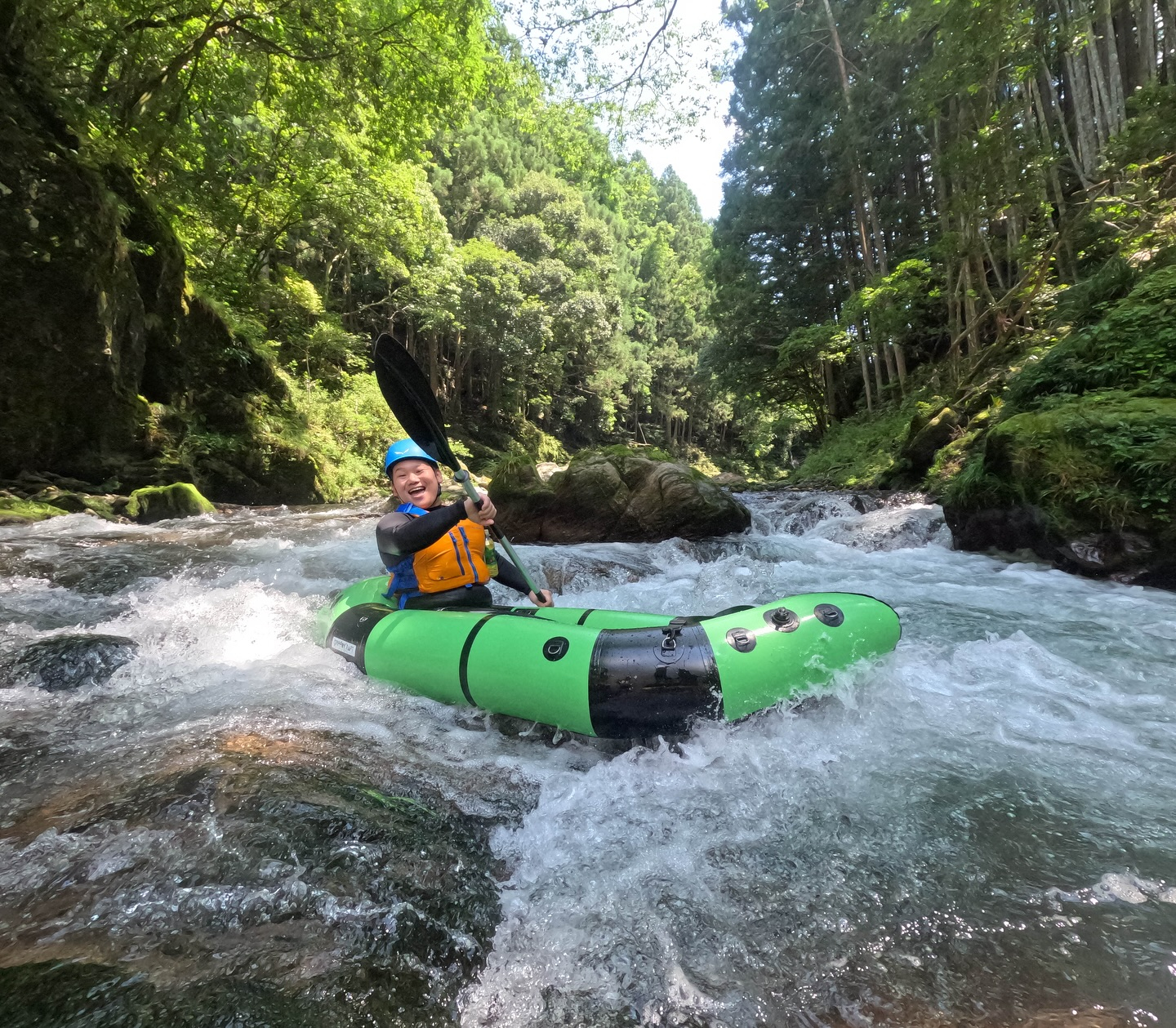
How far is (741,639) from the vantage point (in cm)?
257

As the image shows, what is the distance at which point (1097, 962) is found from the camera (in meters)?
1.36

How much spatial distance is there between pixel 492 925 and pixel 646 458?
251 inches

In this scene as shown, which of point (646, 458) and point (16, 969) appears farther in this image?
point (646, 458)

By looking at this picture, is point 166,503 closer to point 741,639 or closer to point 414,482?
point 414,482

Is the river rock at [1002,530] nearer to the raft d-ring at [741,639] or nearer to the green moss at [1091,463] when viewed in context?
the green moss at [1091,463]

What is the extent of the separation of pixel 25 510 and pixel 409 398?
545cm

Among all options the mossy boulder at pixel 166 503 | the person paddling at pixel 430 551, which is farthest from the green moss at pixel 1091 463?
the mossy boulder at pixel 166 503

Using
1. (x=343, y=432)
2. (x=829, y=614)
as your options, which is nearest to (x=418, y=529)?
(x=829, y=614)

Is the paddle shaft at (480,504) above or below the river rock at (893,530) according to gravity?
above

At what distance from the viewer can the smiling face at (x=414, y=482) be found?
3.55 metres

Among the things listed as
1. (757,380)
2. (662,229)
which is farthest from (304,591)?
(662,229)

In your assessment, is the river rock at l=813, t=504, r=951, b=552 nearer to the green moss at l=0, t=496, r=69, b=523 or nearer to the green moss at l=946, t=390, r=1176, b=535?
the green moss at l=946, t=390, r=1176, b=535

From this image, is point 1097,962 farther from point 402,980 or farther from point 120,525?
point 120,525

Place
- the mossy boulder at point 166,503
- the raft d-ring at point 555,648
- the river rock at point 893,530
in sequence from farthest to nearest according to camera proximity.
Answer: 1. the mossy boulder at point 166,503
2. the river rock at point 893,530
3. the raft d-ring at point 555,648
